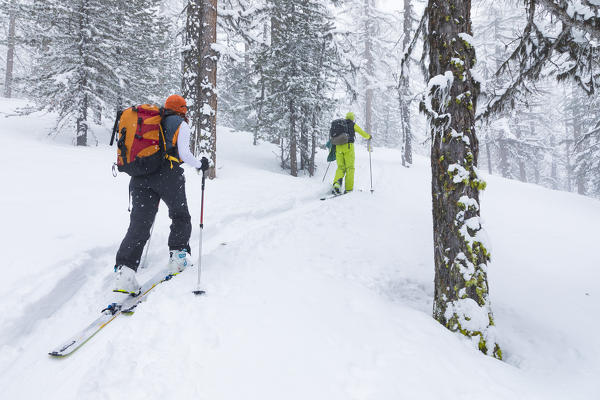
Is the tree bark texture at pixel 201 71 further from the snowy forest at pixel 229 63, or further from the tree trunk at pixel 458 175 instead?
the tree trunk at pixel 458 175

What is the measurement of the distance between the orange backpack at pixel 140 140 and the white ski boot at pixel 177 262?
1190 mm

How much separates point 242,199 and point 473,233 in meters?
6.14

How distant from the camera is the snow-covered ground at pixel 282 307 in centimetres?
239

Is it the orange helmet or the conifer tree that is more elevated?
the conifer tree

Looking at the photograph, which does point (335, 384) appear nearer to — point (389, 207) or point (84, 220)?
point (84, 220)

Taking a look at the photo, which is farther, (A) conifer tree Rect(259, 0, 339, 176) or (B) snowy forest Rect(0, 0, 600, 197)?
(A) conifer tree Rect(259, 0, 339, 176)

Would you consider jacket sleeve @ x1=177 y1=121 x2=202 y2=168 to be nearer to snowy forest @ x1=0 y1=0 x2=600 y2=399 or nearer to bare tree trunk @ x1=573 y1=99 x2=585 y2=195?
snowy forest @ x1=0 y1=0 x2=600 y2=399

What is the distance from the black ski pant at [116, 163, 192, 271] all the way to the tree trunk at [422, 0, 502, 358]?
3.33m


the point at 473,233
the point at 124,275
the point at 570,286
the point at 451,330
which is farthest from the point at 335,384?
the point at 570,286

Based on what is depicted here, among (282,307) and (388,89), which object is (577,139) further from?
(282,307)

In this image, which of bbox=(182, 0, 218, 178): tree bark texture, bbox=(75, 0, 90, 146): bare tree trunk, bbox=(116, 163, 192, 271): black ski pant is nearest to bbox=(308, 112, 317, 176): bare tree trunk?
bbox=(182, 0, 218, 178): tree bark texture

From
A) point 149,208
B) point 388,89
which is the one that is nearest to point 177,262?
point 149,208

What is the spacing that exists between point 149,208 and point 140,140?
0.88 metres

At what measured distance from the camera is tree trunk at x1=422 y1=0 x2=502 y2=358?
338cm
